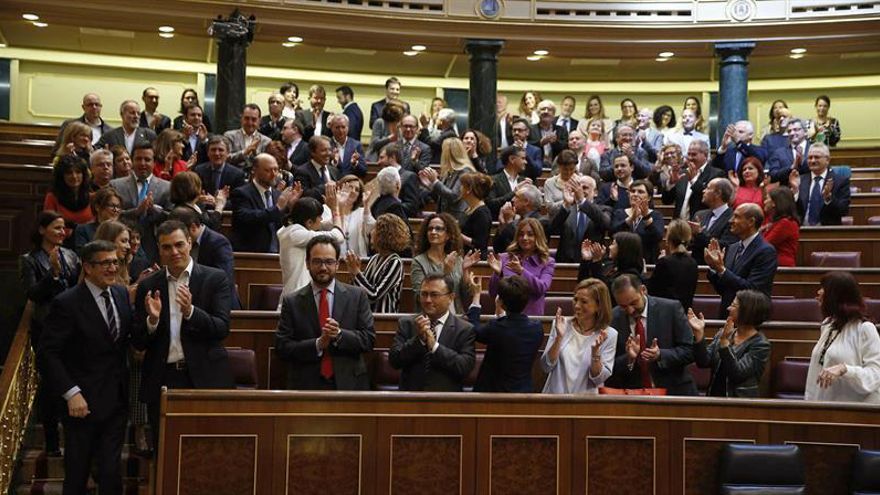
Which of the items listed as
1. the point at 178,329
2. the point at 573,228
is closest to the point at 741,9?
the point at 573,228

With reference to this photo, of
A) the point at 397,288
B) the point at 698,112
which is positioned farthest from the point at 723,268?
the point at 698,112

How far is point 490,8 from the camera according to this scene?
13.1 metres

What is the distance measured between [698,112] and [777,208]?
4.58 meters

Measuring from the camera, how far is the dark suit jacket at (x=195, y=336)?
17.3ft

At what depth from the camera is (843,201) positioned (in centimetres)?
908

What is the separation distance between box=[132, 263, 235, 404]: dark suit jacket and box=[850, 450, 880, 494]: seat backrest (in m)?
2.76

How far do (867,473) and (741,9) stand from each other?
872 centimetres

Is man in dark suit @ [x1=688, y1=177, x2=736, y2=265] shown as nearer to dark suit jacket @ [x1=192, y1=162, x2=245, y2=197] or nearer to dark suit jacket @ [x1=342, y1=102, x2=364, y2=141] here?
dark suit jacket @ [x1=192, y1=162, x2=245, y2=197]

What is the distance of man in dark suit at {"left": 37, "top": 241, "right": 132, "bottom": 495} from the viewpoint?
510 cm

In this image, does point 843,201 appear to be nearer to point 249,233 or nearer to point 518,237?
point 518,237

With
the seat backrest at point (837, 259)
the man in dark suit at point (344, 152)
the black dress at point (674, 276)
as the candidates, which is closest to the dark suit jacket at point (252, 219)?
the man in dark suit at point (344, 152)

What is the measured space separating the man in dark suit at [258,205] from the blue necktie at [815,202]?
13.5 feet

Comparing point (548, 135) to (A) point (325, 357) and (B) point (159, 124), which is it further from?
(A) point (325, 357)

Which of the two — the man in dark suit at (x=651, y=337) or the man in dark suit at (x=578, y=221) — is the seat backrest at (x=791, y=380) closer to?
the man in dark suit at (x=651, y=337)
